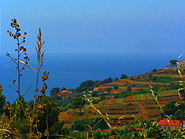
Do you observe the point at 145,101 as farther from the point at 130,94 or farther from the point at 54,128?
A: the point at 54,128

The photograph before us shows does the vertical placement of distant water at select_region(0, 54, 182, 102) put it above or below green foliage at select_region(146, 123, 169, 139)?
above

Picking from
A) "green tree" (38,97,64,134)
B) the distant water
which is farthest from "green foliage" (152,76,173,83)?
"green tree" (38,97,64,134)

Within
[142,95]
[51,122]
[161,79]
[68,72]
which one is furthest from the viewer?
[68,72]

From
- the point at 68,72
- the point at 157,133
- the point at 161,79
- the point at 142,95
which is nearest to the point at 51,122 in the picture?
the point at 157,133

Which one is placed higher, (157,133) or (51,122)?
(51,122)

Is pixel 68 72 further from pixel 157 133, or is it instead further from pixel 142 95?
pixel 157 133

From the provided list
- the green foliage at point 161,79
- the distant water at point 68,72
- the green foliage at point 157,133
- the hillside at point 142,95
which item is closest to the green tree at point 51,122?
the green foliage at point 157,133

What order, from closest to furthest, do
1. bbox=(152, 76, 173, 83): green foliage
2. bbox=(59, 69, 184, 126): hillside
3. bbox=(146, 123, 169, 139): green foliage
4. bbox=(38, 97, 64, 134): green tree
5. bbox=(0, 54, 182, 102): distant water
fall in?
bbox=(146, 123, 169, 139): green foliage, bbox=(38, 97, 64, 134): green tree, bbox=(59, 69, 184, 126): hillside, bbox=(152, 76, 173, 83): green foliage, bbox=(0, 54, 182, 102): distant water

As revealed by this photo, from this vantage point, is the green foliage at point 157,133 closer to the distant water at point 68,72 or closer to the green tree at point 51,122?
the green tree at point 51,122

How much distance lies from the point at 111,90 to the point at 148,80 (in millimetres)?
7458

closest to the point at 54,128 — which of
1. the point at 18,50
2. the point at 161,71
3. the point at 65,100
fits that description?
the point at 18,50

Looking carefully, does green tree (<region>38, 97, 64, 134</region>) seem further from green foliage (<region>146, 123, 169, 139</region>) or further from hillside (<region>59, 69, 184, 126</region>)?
hillside (<region>59, 69, 184, 126</region>)

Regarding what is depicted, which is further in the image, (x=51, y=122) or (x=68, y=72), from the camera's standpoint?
(x=68, y=72)

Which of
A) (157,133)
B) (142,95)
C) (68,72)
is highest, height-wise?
(68,72)
